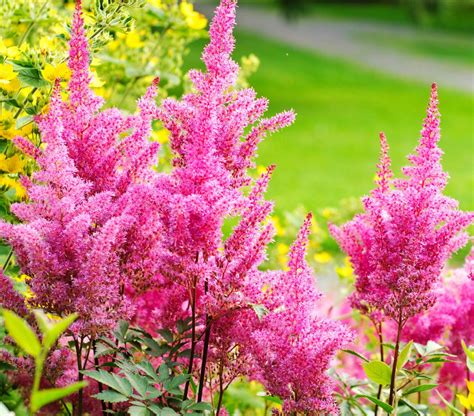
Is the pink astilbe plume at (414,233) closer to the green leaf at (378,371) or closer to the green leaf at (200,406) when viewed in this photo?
the green leaf at (378,371)

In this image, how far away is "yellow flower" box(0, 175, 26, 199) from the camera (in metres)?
2.23

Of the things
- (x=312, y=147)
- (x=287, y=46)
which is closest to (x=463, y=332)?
(x=312, y=147)

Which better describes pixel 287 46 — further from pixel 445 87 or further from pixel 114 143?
pixel 114 143

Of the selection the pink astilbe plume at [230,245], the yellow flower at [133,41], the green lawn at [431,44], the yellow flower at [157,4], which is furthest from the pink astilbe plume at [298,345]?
the green lawn at [431,44]

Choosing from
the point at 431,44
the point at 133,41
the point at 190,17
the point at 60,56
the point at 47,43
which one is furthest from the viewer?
the point at 431,44

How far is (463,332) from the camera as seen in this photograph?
7.55 ft

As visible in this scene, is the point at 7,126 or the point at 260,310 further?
the point at 7,126

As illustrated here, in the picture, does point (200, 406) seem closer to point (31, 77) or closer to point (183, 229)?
point (183, 229)

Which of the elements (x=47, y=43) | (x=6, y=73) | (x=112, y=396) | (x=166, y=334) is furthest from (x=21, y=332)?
(x=47, y=43)

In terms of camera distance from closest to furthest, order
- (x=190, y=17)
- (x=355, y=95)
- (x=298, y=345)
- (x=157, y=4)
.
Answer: (x=298, y=345)
(x=157, y=4)
(x=190, y=17)
(x=355, y=95)

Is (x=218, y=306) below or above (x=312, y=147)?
below

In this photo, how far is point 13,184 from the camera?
2311mm

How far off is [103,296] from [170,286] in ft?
1.17

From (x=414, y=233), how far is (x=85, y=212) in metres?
0.66
